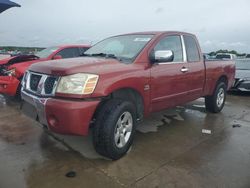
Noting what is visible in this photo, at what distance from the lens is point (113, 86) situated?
3490mm

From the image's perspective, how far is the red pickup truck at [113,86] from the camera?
3244 mm

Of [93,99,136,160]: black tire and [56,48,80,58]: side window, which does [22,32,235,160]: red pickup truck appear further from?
[56,48,80,58]: side window

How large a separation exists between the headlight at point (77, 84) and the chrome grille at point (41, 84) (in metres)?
0.12

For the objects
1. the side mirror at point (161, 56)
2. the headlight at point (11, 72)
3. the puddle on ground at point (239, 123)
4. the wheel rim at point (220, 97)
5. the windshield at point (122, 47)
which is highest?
the windshield at point (122, 47)

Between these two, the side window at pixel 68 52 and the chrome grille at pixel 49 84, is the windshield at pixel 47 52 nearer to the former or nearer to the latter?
the side window at pixel 68 52

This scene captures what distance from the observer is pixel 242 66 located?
9.55 meters

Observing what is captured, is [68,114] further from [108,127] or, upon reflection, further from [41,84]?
[41,84]

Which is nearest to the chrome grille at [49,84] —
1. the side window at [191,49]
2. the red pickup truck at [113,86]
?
the red pickup truck at [113,86]

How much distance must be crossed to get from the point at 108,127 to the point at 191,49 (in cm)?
283

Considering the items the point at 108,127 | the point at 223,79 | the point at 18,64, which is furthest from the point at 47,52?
the point at 108,127

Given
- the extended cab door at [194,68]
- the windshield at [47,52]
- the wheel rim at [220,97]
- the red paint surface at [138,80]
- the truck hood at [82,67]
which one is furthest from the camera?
the windshield at [47,52]

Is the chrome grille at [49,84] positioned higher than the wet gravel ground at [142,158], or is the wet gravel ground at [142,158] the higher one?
the chrome grille at [49,84]

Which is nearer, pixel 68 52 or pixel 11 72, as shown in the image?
pixel 11 72

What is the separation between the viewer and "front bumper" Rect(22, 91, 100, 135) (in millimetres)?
3145
